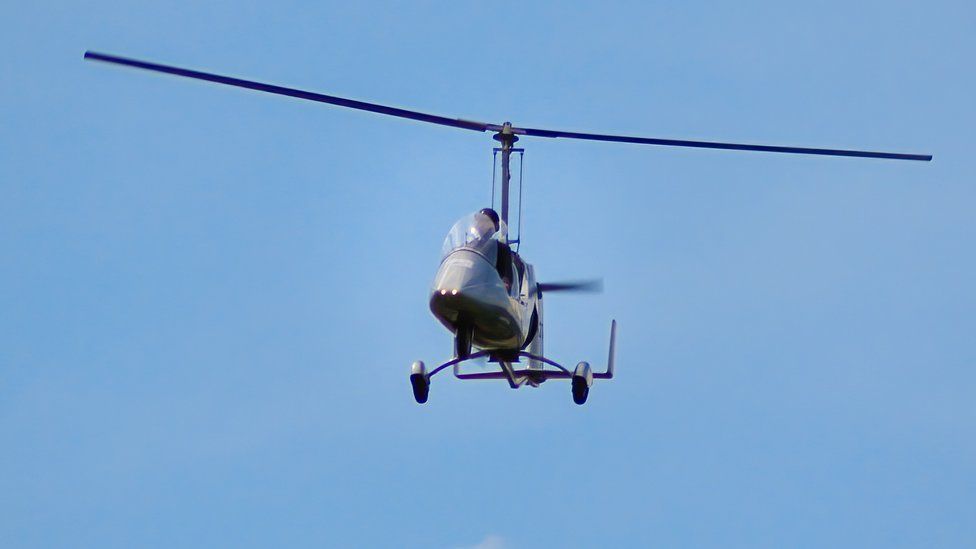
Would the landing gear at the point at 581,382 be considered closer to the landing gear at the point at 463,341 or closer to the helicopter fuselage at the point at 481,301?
the helicopter fuselage at the point at 481,301

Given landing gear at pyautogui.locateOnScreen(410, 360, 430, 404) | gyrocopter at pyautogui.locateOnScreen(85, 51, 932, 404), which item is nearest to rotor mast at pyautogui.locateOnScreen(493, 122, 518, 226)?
gyrocopter at pyautogui.locateOnScreen(85, 51, 932, 404)

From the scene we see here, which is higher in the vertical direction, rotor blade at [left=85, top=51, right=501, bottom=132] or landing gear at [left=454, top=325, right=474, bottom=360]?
rotor blade at [left=85, top=51, right=501, bottom=132]

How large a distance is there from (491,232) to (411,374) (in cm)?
280

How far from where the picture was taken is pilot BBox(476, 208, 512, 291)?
28609 mm

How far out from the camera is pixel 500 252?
28.8 m

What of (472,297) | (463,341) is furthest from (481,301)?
(463,341)

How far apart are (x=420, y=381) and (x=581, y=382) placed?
292 cm

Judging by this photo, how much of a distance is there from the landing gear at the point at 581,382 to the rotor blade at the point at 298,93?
4.43m

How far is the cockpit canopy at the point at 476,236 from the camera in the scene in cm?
2848

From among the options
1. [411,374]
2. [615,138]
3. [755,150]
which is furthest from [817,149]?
[411,374]

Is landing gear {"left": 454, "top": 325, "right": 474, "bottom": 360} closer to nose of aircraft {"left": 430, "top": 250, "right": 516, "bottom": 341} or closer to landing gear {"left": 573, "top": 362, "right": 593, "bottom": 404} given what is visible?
nose of aircraft {"left": 430, "top": 250, "right": 516, "bottom": 341}

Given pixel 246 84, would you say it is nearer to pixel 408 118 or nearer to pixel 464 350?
pixel 408 118

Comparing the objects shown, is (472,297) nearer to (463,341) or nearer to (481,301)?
(481,301)

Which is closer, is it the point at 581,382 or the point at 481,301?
the point at 481,301
